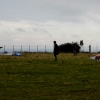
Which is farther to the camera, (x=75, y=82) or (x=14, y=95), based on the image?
(x=75, y=82)

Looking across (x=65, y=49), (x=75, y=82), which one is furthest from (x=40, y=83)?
(x=65, y=49)

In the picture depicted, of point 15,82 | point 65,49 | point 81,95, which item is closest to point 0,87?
point 15,82

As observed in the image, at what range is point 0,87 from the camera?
1239 cm

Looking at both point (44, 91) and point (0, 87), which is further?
point (0, 87)

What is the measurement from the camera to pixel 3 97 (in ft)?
34.0

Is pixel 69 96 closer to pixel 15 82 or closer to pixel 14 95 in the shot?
pixel 14 95

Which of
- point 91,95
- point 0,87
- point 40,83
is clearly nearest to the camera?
point 91,95

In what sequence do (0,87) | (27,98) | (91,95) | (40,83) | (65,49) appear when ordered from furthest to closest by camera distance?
(65,49), (40,83), (0,87), (91,95), (27,98)

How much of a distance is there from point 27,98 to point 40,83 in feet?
10.9

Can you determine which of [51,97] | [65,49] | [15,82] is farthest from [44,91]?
[65,49]

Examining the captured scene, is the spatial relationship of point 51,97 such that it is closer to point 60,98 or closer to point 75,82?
point 60,98

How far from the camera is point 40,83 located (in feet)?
Result: 44.5

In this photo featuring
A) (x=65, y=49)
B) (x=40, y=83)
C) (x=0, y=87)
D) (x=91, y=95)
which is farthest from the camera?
(x=65, y=49)

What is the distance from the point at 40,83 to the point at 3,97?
3410 millimetres
